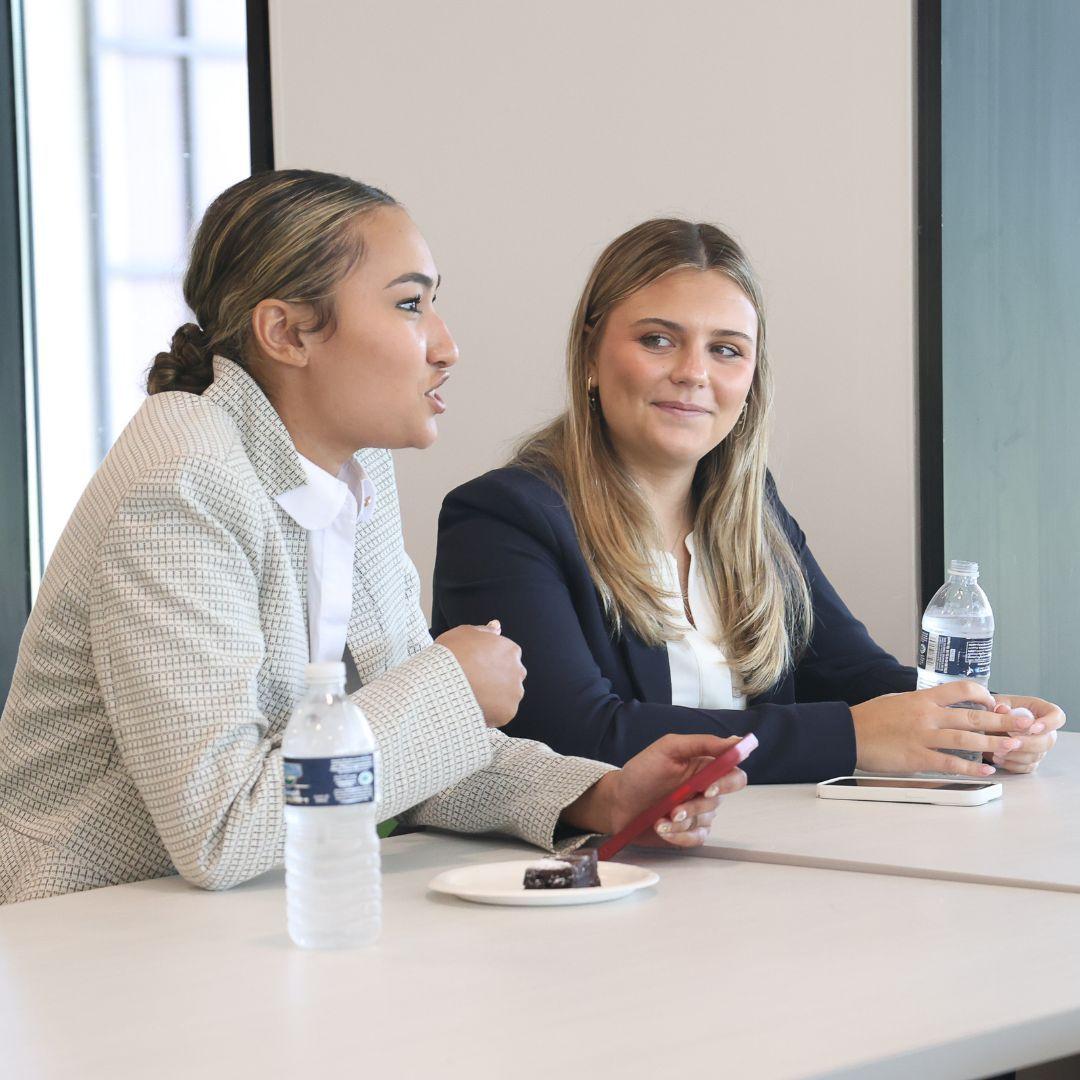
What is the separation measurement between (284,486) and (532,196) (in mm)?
1887

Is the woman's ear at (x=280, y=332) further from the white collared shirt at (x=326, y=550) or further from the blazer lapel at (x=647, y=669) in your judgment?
the blazer lapel at (x=647, y=669)

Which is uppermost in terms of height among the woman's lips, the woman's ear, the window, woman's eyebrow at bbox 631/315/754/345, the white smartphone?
the window

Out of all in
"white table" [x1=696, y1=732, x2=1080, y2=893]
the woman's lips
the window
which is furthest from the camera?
the window

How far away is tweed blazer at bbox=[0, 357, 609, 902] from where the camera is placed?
129 centimetres

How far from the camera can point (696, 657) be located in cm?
220

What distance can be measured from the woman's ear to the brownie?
629 millimetres

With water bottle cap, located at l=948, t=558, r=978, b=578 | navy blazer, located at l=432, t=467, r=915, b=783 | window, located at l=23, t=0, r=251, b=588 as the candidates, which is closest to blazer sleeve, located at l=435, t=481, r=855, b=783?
navy blazer, located at l=432, t=467, r=915, b=783

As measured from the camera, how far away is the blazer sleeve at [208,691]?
128 cm

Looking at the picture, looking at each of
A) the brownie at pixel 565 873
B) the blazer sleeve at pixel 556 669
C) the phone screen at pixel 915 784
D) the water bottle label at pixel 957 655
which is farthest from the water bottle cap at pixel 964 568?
the brownie at pixel 565 873

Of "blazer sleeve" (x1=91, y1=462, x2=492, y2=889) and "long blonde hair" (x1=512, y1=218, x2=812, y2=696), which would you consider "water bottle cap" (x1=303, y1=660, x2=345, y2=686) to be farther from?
"long blonde hair" (x1=512, y1=218, x2=812, y2=696)

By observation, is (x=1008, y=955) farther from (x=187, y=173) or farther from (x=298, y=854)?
(x=187, y=173)

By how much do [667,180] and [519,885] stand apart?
7.51 ft

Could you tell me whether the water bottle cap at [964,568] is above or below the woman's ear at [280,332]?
below

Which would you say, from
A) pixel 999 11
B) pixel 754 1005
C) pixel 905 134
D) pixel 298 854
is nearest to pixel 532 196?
pixel 905 134
